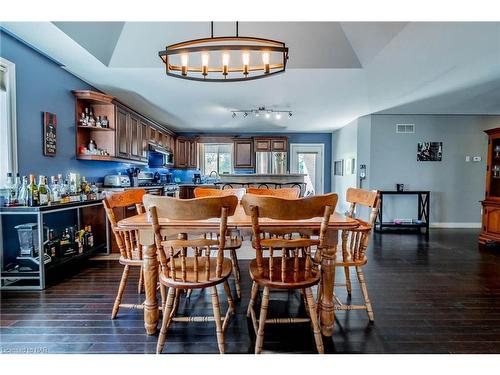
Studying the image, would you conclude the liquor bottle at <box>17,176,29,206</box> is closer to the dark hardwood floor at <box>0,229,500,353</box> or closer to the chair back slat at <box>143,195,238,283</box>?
the dark hardwood floor at <box>0,229,500,353</box>

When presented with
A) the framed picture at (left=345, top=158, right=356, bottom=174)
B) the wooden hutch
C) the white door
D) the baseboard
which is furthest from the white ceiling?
the white door

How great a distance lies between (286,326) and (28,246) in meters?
2.48

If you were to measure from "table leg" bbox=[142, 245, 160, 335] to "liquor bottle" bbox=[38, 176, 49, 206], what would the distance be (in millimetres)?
1604

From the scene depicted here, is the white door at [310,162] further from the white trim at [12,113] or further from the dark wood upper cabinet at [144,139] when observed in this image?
the white trim at [12,113]

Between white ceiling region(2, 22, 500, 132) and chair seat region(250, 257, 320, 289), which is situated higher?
white ceiling region(2, 22, 500, 132)

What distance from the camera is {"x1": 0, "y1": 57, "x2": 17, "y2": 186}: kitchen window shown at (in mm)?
2510

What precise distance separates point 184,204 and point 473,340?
1.99 m

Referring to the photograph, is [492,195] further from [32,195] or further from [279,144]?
[32,195]

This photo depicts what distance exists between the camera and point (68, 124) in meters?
3.42

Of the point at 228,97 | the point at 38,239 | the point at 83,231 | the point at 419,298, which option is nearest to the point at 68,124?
the point at 83,231

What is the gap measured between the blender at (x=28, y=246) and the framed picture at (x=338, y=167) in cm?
638

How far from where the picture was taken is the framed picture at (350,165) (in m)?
6.11

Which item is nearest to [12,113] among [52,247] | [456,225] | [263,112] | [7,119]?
[7,119]
